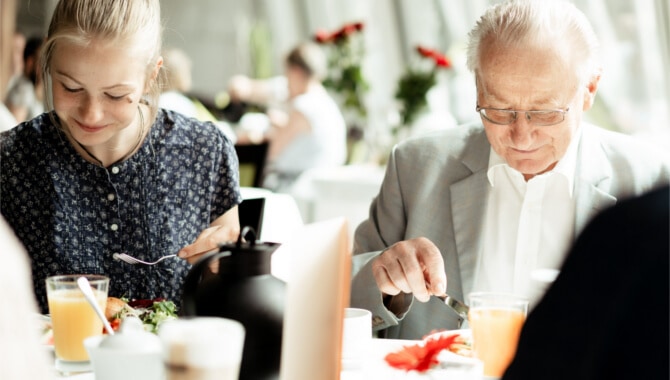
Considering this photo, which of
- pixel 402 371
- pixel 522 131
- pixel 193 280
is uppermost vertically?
pixel 522 131

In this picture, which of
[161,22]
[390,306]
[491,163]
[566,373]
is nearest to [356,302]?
[390,306]

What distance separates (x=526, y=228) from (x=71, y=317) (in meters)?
1.14

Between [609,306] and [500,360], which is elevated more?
[609,306]

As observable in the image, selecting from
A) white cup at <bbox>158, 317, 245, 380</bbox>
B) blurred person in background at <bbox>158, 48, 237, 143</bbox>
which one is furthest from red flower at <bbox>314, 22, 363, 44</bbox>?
white cup at <bbox>158, 317, 245, 380</bbox>

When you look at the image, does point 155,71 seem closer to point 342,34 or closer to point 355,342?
point 355,342

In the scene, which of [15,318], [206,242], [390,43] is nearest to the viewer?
[15,318]

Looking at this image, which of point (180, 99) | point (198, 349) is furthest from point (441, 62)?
point (198, 349)

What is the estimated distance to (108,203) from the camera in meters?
2.12

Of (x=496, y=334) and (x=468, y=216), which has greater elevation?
(x=468, y=216)

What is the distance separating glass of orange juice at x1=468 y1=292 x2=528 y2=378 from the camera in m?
1.37

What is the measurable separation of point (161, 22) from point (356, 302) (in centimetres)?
86

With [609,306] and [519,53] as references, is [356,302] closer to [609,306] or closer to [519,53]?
[519,53]

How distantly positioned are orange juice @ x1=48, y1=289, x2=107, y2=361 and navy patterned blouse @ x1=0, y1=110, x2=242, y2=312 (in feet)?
2.28

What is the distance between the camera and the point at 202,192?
2201mm
